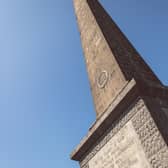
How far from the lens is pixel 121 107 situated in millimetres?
6102

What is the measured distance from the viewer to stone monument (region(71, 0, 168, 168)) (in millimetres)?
5219

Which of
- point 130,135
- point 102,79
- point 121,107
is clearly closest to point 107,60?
point 102,79

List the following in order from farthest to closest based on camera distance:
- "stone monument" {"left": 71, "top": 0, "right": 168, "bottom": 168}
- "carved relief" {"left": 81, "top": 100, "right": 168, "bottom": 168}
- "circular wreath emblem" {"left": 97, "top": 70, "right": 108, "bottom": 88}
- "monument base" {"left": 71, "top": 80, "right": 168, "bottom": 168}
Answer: "circular wreath emblem" {"left": 97, "top": 70, "right": 108, "bottom": 88} < "stone monument" {"left": 71, "top": 0, "right": 168, "bottom": 168} < "monument base" {"left": 71, "top": 80, "right": 168, "bottom": 168} < "carved relief" {"left": 81, "top": 100, "right": 168, "bottom": 168}

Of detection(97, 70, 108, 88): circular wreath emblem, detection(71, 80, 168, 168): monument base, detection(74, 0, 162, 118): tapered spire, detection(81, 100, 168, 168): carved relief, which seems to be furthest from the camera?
detection(97, 70, 108, 88): circular wreath emblem

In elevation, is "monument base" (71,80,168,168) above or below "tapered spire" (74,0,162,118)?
below

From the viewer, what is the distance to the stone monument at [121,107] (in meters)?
5.22

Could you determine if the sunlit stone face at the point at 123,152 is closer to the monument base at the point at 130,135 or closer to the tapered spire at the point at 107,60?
the monument base at the point at 130,135

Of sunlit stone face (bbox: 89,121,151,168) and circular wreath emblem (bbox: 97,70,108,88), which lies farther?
circular wreath emblem (bbox: 97,70,108,88)

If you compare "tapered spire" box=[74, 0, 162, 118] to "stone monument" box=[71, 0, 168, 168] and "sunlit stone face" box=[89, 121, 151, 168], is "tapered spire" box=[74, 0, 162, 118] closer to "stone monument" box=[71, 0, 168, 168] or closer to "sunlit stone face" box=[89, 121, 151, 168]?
"stone monument" box=[71, 0, 168, 168]

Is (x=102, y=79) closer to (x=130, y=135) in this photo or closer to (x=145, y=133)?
(x=130, y=135)

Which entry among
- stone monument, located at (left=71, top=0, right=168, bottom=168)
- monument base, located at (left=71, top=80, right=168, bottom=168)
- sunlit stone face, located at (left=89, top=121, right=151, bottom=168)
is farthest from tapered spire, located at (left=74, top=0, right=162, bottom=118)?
sunlit stone face, located at (left=89, top=121, right=151, bottom=168)

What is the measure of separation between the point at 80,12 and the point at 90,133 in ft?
20.3

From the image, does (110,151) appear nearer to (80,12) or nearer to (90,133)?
(90,133)

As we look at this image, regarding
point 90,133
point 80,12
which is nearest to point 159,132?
point 90,133
